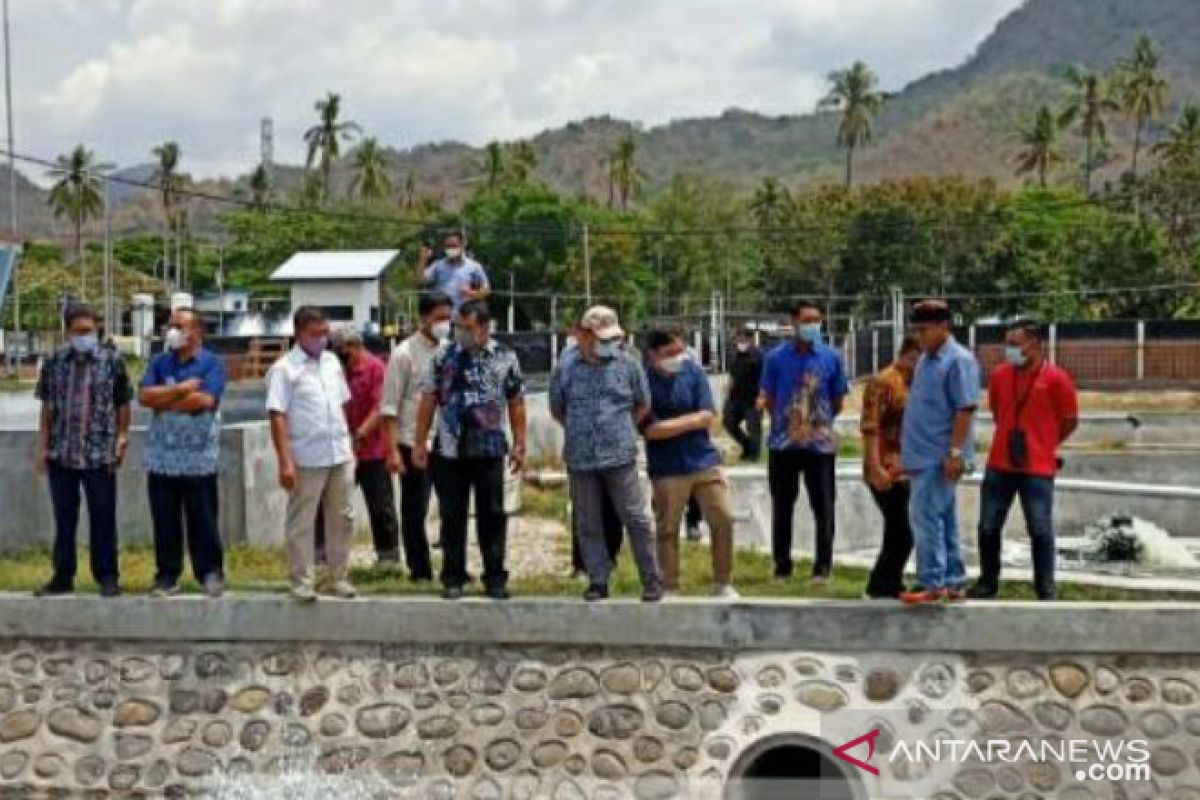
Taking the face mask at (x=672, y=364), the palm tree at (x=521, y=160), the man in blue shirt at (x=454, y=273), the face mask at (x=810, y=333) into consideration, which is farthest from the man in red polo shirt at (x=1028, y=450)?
the palm tree at (x=521, y=160)

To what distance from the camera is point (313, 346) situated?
8.57 meters

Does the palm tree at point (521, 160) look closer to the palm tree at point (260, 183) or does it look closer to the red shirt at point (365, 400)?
the palm tree at point (260, 183)

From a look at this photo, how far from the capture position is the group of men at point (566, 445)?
8.16 meters

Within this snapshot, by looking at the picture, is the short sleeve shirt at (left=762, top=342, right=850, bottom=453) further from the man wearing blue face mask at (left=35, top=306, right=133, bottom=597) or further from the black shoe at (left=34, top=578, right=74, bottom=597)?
the black shoe at (left=34, top=578, right=74, bottom=597)

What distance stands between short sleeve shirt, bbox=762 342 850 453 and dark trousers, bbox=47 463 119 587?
392 cm

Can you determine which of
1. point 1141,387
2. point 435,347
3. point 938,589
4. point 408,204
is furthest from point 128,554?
point 408,204

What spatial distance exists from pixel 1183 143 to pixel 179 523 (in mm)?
69657

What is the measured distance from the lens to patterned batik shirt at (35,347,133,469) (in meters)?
8.79

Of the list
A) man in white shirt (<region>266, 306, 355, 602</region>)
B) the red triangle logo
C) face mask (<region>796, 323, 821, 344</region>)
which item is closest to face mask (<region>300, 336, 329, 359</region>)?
man in white shirt (<region>266, 306, 355, 602</region>)

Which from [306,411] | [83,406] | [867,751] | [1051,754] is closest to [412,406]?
[306,411]

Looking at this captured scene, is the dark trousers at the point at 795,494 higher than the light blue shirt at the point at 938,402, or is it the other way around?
the light blue shirt at the point at 938,402

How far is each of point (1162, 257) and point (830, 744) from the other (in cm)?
5476

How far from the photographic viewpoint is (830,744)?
25.8ft

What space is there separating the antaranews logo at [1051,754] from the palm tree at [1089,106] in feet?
275
